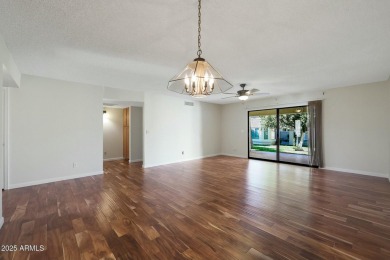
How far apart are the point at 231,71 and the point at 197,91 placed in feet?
6.56

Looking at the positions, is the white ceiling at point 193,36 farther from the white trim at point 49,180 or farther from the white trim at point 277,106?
the white trim at point 49,180

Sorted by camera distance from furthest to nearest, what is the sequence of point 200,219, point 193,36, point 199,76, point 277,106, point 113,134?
1. point 113,134
2. point 277,106
3. point 200,219
4. point 193,36
5. point 199,76

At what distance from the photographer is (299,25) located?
2.08m

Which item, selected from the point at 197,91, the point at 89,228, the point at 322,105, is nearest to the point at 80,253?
the point at 89,228

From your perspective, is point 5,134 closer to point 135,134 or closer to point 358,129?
point 135,134

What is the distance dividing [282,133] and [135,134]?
5.88m

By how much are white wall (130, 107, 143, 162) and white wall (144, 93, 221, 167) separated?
1.34 metres

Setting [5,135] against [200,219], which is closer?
[200,219]

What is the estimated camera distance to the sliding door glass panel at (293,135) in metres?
6.25

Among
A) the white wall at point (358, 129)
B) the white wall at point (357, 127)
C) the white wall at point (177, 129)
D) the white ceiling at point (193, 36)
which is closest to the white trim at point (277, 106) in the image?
the white wall at point (357, 127)

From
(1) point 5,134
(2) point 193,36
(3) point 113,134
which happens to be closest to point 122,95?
(3) point 113,134

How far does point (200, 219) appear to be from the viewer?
2492mm

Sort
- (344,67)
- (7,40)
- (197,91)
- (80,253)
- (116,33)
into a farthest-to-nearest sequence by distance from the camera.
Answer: (344,67)
(7,40)
(116,33)
(197,91)
(80,253)

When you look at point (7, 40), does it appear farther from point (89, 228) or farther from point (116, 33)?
point (89, 228)
